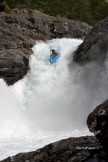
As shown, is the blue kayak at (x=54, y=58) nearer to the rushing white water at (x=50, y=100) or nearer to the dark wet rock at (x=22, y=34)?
the rushing white water at (x=50, y=100)

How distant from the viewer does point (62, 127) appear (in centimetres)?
2886

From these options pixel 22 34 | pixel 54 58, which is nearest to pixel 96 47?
pixel 54 58

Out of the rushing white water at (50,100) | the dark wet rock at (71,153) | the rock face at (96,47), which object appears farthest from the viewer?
the rock face at (96,47)

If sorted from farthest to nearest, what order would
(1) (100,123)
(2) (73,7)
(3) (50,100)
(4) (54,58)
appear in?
(2) (73,7)
(4) (54,58)
(3) (50,100)
(1) (100,123)

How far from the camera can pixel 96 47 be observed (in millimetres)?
33062

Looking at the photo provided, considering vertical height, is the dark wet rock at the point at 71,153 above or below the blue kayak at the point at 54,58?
below

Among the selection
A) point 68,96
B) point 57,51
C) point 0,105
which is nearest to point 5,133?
point 0,105

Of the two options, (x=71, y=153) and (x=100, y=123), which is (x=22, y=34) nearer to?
(x=71, y=153)

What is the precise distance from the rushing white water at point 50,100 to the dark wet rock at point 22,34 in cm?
102

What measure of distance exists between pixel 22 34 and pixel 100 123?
31.6 metres

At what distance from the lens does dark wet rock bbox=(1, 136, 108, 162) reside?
35.6 feet

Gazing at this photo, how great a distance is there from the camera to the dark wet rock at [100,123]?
32.9 ft

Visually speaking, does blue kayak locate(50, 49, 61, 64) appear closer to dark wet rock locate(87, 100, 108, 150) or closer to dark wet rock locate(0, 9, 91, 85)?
dark wet rock locate(0, 9, 91, 85)

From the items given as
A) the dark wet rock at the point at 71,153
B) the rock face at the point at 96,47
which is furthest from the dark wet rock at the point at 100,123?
the rock face at the point at 96,47
